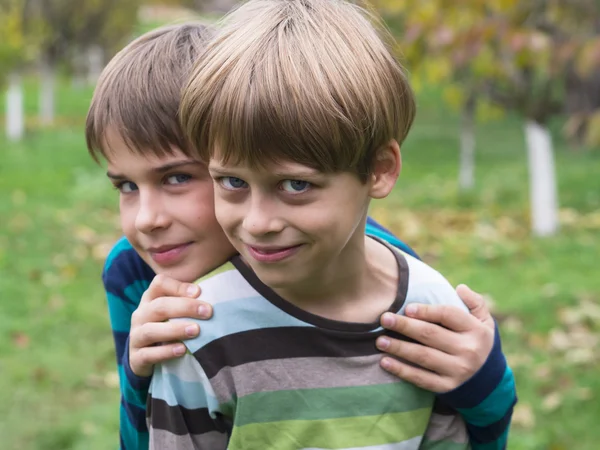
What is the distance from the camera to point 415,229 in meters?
7.05

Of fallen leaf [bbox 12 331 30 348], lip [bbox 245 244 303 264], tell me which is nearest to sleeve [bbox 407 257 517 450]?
lip [bbox 245 244 303 264]

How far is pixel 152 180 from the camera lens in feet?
5.49

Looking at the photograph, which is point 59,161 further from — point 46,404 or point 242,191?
point 242,191

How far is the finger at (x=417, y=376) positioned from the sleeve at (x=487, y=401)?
3cm

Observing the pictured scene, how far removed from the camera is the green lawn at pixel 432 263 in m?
3.95

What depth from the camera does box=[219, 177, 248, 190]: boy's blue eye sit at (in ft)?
4.77

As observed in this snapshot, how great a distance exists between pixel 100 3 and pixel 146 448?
17966 millimetres

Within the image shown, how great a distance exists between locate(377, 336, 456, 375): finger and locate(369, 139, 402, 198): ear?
285 millimetres

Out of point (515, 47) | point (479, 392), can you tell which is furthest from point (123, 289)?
point (515, 47)

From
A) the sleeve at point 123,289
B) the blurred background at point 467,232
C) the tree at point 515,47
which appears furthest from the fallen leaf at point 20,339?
the sleeve at point 123,289

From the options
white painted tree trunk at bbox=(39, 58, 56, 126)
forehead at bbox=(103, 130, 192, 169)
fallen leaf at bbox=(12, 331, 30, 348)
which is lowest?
white painted tree trunk at bbox=(39, 58, 56, 126)

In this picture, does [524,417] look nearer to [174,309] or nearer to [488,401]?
[488,401]

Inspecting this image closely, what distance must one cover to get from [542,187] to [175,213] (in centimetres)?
601

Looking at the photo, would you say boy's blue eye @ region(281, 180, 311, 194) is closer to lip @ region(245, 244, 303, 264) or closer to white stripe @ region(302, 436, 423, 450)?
lip @ region(245, 244, 303, 264)
